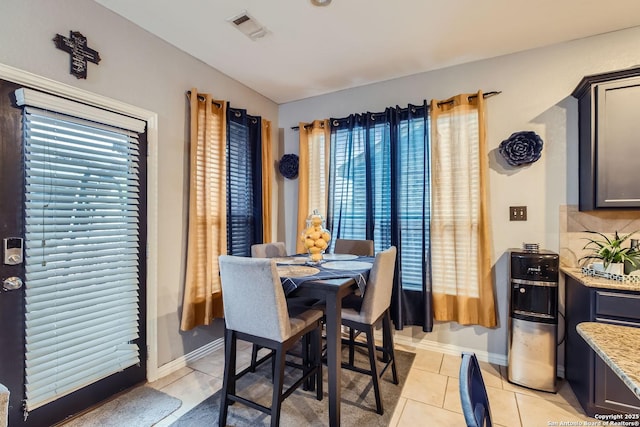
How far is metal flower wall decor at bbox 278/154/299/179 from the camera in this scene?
3514 millimetres

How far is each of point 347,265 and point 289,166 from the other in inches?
67.7

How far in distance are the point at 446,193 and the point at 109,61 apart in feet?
9.31

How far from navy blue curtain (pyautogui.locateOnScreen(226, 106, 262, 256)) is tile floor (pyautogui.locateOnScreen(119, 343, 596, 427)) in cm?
111

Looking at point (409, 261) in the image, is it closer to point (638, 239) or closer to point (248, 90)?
point (638, 239)

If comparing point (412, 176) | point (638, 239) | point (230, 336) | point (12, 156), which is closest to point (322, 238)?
point (230, 336)

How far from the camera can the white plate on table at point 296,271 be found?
1880 mm

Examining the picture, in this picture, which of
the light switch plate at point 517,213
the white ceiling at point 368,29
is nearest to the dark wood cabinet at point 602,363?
the light switch plate at point 517,213

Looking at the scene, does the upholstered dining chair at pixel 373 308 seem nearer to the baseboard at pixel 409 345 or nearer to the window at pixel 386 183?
the window at pixel 386 183

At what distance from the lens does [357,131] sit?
10.3 feet

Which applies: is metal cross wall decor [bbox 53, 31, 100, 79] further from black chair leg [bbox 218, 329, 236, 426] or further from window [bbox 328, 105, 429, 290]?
window [bbox 328, 105, 429, 290]

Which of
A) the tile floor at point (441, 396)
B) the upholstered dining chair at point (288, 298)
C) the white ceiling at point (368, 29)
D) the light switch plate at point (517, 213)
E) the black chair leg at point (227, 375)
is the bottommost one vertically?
the tile floor at point (441, 396)

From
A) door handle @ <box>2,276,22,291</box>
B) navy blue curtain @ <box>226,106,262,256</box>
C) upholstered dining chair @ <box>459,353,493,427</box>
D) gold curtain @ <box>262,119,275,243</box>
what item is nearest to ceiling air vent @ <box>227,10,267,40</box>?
navy blue curtain @ <box>226,106,262,256</box>

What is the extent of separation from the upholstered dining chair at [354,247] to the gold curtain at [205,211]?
3.54ft

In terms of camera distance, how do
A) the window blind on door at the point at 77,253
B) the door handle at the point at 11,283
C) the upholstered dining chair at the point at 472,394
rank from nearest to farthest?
the upholstered dining chair at the point at 472,394, the door handle at the point at 11,283, the window blind on door at the point at 77,253
